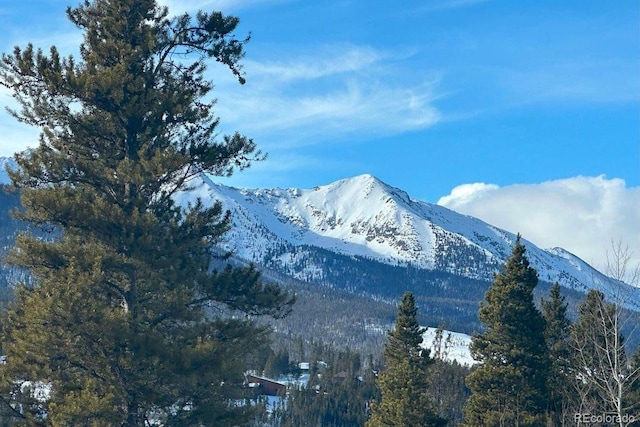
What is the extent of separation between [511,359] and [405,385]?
14.1 feet

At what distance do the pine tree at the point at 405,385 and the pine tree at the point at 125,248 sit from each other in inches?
438

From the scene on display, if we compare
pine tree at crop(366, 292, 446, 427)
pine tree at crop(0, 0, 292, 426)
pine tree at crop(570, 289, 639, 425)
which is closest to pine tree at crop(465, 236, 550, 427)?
pine tree at crop(570, 289, 639, 425)

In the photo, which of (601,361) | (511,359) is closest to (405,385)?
(511,359)

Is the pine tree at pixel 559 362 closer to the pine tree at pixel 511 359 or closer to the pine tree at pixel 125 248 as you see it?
the pine tree at pixel 511 359

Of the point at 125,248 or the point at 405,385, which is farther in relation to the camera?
the point at 405,385

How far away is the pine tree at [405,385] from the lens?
1029 inches

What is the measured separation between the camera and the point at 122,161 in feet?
49.8

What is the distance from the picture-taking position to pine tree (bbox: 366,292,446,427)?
1029 inches

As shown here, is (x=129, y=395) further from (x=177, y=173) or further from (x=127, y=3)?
(x=127, y=3)

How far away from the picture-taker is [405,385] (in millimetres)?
27750

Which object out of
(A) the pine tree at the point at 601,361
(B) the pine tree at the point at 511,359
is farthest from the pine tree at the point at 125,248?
(B) the pine tree at the point at 511,359

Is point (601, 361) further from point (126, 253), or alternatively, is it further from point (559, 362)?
point (559, 362)

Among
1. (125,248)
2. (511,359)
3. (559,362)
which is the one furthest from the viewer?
(559,362)

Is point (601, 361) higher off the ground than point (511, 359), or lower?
lower
